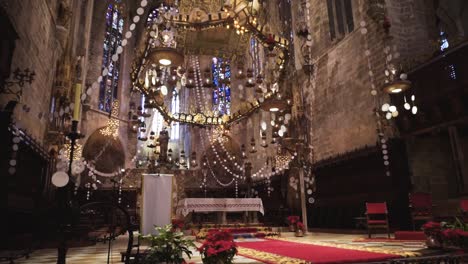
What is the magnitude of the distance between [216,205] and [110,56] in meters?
15.1

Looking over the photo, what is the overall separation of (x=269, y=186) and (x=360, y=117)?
22.2ft

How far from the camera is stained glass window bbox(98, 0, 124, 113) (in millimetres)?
21322

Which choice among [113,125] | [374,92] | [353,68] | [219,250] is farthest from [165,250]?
[113,125]

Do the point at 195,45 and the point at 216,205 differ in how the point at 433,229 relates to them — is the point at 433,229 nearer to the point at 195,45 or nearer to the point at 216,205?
the point at 216,205

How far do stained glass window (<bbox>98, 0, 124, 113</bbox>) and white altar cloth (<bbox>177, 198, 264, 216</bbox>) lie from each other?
12312 mm

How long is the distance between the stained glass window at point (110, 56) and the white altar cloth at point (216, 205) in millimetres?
12312

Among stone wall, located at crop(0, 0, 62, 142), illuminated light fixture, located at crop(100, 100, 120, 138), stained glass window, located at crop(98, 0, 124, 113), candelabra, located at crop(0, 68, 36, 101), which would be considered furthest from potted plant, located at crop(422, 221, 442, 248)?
stained glass window, located at crop(98, 0, 124, 113)

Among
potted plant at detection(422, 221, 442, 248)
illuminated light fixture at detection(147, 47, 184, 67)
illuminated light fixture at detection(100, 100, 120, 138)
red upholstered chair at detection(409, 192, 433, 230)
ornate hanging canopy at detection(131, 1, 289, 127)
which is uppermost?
illuminated light fixture at detection(100, 100, 120, 138)

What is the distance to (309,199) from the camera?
14250mm

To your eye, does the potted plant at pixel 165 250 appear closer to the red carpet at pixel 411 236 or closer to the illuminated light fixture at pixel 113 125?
the red carpet at pixel 411 236

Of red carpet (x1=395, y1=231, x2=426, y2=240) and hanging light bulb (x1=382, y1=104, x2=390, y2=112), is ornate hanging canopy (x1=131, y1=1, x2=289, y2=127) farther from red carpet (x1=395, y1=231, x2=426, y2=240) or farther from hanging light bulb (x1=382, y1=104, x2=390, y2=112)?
red carpet (x1=395, y1=231, x2=426, y2=240)

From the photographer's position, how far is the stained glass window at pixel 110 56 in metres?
21.3

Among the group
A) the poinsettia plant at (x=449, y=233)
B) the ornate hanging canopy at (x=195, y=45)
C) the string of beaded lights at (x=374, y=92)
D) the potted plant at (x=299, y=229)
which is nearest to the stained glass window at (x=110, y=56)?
the ornate hanging canopy at (x=195, y=45)

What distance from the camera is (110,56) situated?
2228 cm
